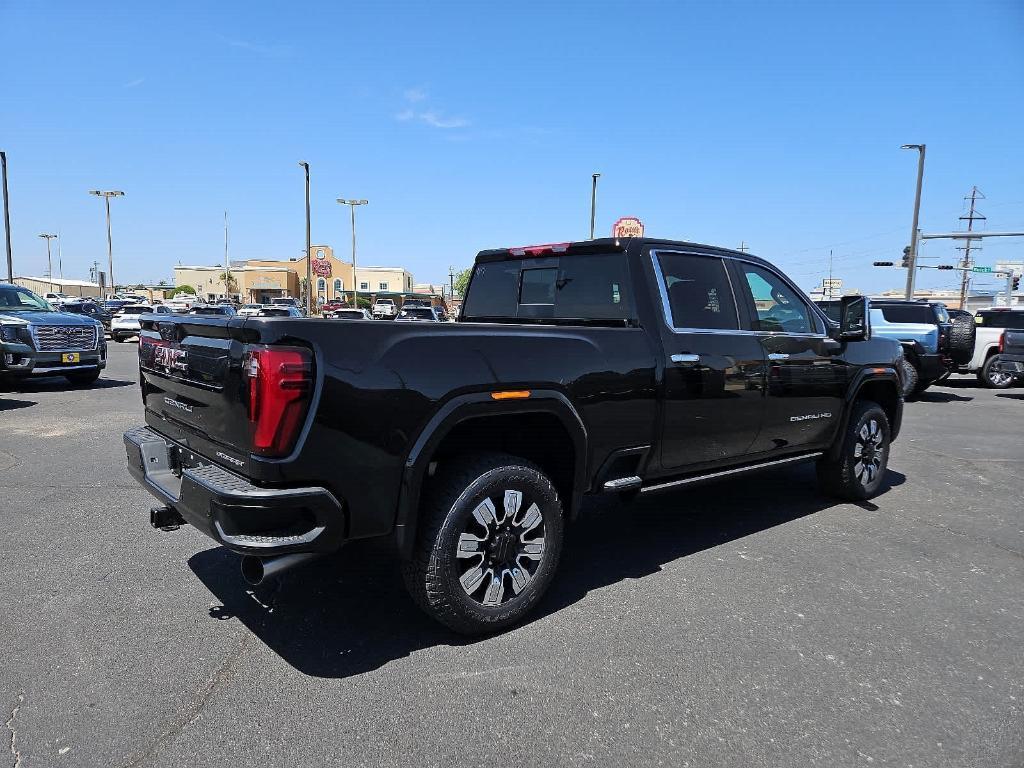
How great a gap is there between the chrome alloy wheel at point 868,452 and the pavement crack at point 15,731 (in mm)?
5635

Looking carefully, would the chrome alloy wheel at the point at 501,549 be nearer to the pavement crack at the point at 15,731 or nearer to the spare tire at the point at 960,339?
the pavement crack at the point at 15,731

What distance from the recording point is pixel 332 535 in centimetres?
275

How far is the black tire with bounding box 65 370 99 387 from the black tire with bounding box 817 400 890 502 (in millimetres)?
12476

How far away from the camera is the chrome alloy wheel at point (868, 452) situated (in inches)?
225

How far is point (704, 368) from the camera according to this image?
4.16 m

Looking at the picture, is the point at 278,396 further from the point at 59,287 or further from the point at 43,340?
the point at 59,287

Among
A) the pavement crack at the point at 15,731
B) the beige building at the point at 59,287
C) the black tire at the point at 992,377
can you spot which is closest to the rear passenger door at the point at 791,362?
the pavement crack at the point at 15,731

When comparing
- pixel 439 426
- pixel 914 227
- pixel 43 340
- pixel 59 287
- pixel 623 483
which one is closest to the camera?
pixel 439 426

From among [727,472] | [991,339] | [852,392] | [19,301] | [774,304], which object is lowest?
[727,472]

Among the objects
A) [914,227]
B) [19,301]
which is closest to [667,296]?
[19,301]

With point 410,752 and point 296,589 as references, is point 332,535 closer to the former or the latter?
point 410,752

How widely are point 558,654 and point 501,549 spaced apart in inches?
21.3

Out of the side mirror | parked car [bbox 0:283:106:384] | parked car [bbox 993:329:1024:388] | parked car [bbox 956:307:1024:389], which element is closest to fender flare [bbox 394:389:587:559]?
the side mirror

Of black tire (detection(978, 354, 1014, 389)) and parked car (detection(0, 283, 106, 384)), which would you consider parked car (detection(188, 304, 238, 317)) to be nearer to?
parked car (detection(0, 283, 106, 384))
